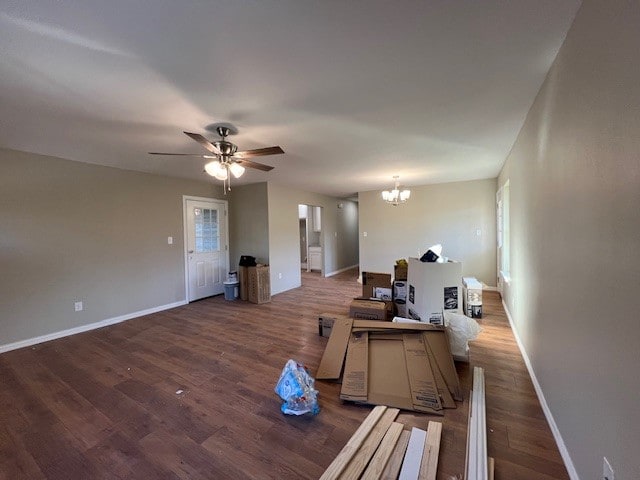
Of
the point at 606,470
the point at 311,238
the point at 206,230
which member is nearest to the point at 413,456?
the point at 606,470

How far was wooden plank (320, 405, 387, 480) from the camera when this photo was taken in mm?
1425

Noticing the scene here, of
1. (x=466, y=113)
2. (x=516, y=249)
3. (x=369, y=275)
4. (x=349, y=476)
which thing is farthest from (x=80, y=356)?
(x=516, y=249)

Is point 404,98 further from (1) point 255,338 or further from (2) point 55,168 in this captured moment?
(2) point 55,168

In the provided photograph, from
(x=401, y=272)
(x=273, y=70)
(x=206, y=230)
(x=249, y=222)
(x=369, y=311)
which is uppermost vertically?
(x=273, y=70)

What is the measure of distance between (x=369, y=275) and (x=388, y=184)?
2.92m

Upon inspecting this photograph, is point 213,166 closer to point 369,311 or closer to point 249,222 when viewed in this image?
point 369,311

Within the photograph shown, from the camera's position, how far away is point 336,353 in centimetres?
250

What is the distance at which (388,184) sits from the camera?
5.88m

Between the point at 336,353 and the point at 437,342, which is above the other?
the point at 437,342

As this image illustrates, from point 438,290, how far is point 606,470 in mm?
1966

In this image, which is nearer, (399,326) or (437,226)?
(399,326)

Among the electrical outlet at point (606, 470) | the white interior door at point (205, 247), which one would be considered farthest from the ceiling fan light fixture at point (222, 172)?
the electrical outlet at point (606, 470)

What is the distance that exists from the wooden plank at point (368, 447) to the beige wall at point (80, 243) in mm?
4165

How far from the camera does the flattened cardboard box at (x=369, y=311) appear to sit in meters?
3.13
